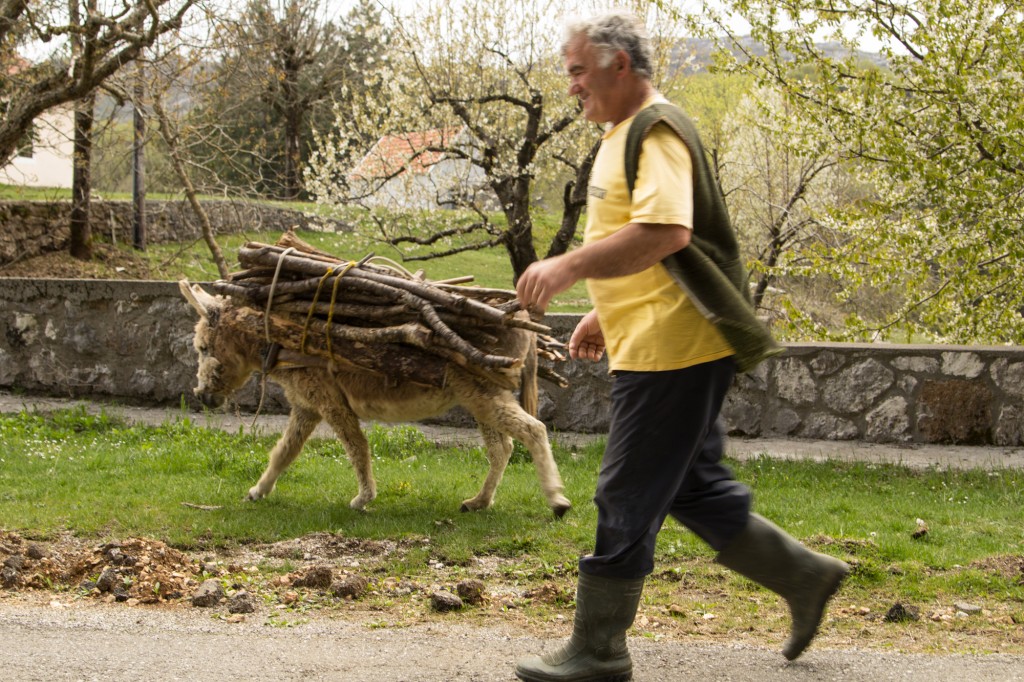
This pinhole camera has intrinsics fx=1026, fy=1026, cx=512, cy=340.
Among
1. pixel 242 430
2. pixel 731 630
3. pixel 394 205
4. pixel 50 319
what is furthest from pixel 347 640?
pixel 394 205

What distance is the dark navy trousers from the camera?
342 centimetres

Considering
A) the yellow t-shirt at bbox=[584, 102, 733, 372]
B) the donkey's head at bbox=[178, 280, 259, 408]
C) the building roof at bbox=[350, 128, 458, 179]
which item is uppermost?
the building roof at bbox=[350, 128, 458, 179]

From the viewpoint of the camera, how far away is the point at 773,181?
18062 mm

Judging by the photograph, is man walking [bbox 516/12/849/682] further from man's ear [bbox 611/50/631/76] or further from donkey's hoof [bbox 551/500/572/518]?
Answer: donkey's hoof [bbox 551/500/572/518]

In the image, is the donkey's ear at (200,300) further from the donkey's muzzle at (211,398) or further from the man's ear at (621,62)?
the man's ear at (621,62)

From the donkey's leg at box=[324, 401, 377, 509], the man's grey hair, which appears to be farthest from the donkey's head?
the man's grey hair

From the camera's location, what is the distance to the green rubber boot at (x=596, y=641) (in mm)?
3549

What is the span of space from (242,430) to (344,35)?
25.6m

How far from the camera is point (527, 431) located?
6191 millimetres

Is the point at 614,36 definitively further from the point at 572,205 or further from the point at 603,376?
the point at 572,205

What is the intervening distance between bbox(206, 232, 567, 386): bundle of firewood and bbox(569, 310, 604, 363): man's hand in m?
1.71

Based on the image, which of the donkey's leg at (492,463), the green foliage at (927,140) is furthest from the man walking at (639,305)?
the green foliage at (927,140)

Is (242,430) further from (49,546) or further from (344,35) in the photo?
(344,35)

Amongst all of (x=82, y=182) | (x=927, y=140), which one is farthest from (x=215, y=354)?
(x=82, y=182)
